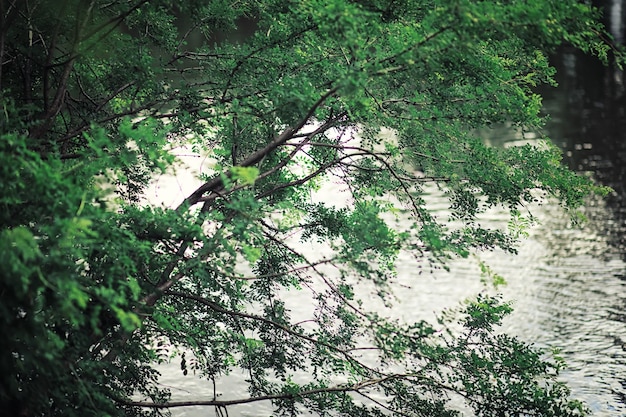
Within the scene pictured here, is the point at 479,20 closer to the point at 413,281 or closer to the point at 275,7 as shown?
the point at 275,7

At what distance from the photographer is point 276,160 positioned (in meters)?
7.70

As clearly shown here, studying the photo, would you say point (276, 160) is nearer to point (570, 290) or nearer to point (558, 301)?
point (558, 301)

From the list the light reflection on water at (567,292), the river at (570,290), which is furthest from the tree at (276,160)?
the river at (570,290)

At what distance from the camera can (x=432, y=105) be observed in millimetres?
6930

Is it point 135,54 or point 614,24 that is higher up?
point 614,24

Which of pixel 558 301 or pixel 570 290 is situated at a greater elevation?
pixel 570 290

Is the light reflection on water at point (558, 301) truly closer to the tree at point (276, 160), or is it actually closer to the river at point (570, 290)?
the river at point (570, 290)

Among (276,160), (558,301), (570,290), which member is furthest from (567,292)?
(276,160)

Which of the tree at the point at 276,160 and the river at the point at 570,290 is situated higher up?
the river at the point at 570,290

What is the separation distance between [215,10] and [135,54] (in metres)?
0.96

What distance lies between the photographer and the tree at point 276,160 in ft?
16.6

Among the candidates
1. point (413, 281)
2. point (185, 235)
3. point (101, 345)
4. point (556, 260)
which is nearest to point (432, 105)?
point (185, 235)

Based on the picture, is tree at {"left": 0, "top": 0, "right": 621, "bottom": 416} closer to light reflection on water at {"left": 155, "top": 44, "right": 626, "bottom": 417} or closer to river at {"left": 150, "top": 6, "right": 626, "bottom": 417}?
light reflection on water at {"left": 155, "top": 44, "right": 626, "bottom": 417}

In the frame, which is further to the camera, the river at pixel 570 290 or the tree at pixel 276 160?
the river at pixel 570 290
